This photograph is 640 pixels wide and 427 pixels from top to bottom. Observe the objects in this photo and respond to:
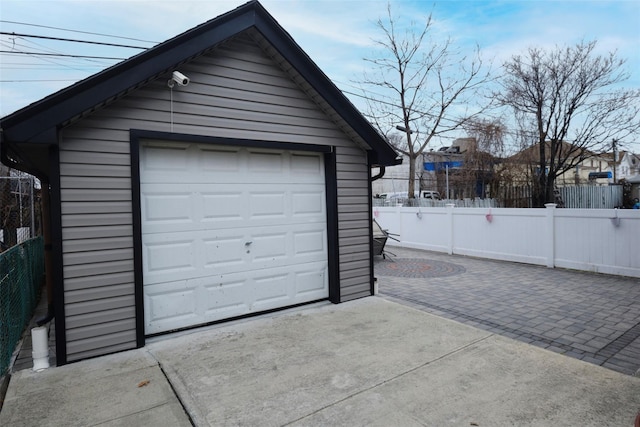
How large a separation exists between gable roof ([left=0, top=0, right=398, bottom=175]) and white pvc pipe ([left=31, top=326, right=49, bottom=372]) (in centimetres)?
172

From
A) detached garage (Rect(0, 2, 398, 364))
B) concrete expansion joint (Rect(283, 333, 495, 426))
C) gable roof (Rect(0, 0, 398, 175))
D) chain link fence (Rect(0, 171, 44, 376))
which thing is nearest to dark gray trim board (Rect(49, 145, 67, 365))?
detached garage (Rect(0, 2, 398, 364))

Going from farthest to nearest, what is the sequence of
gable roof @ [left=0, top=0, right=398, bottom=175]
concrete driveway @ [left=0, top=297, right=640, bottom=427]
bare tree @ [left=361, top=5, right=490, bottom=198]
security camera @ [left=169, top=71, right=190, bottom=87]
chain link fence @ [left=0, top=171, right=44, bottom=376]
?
bare tree @ [left=361, top=5, right=490, bottom=198] < security camera @ [left=169, top=71, right=190, bottom=87] < chain link fence @ [left=0, top=171, right=44, bottom=376] < gable roof @ [left=0, top=0, right=398, bottom=175] < concrete driveway @ [left=0, top=297, right=640, bottom=427]

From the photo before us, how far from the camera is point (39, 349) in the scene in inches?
143

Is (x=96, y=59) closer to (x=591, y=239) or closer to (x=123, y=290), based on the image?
(x=123, y=290)

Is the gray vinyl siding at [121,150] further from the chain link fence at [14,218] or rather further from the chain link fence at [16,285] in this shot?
the chain link fence at [14,218]

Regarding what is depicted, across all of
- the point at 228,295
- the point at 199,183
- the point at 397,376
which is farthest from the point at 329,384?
the point at 199,183

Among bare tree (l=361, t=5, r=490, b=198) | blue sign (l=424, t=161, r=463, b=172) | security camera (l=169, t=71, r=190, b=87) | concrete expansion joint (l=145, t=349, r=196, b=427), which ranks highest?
bare tree (l=361, t=5, r=490, b=198)

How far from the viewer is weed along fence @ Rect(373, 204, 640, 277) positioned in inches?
280

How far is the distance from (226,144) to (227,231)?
1098 millimetres

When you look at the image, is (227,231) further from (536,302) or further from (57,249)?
(536,302)

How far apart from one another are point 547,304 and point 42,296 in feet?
27.8

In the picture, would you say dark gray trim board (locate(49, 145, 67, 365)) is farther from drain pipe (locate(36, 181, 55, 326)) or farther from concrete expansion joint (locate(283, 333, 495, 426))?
concrete expansion joint (locate(283, 333, 495, 426))

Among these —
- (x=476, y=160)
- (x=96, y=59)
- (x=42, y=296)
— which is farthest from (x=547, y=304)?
(x=476, y=160)

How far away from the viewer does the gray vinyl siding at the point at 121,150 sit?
3.78 metres
